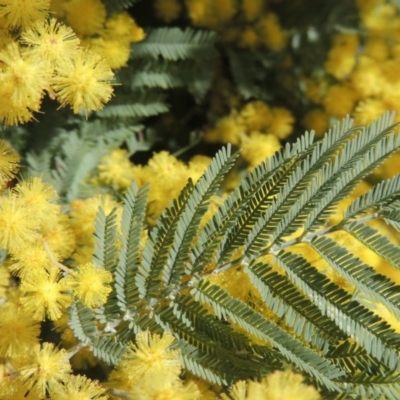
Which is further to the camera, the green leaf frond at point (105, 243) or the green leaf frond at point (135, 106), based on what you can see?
the green leaf frond at point (135, 106)

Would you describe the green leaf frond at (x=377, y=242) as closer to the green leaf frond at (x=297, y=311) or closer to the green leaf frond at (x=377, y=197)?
the green leaf frond at (x=377, y=197)

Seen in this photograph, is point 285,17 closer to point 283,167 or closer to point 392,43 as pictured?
point 392,43

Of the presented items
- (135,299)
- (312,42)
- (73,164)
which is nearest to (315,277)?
(135,299)

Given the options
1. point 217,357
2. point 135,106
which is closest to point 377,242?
point 217,357

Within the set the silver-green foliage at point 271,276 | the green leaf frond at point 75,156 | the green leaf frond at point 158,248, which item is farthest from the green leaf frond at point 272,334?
the green leaf frond at point 75,156

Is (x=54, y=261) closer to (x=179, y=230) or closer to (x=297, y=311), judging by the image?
(x=179, y=230)
